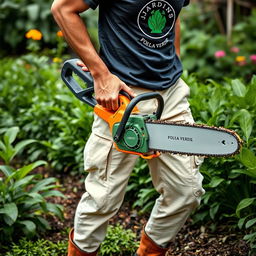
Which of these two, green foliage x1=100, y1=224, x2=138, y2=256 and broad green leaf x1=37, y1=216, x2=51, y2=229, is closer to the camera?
green foliage x1=100, y1=224, x2=138, y2=256

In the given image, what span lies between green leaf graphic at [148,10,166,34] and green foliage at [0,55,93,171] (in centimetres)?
177

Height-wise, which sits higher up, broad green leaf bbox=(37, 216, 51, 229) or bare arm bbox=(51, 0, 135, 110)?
bare arm bbox=(51, 0, 135, 110)

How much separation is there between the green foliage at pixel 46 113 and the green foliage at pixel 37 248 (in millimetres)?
1057

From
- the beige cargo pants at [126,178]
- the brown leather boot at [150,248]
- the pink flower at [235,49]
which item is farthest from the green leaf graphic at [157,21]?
the pink flower at [235,49]

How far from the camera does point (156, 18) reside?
265 centimetres

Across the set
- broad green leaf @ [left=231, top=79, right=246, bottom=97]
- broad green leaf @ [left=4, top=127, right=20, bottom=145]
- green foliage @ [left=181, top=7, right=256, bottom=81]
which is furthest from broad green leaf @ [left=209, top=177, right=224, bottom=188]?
green foliage @ [left=181, top=7, right=256, bottom=81]

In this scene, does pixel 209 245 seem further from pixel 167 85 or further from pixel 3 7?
pixel 3 7

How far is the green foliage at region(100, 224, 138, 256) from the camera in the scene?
3.40 meters

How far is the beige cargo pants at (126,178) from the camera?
2756 mm

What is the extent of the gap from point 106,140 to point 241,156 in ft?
2.53

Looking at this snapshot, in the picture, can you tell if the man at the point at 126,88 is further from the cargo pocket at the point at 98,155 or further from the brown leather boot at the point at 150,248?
the brown leather boot at the point at 150,248

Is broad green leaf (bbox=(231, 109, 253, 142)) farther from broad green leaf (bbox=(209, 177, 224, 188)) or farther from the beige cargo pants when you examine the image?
the beige cargo pants

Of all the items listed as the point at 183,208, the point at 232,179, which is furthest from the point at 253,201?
the point at 183,208

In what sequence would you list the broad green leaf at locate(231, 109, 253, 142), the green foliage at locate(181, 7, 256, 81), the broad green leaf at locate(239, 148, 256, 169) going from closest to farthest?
the broad green leaf at locate(239, 148, 256, 169)
the broad green leaf at locate(231, 109, 253, 142)
the green foliage at locate(181, 7, 256, 81)
